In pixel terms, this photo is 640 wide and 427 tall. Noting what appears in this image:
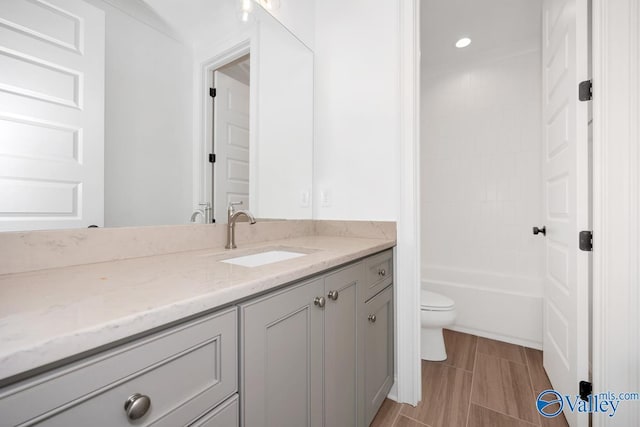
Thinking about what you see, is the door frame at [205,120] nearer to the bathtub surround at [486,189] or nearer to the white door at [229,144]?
the white door at [229,144]

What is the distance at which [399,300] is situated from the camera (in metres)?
1.47

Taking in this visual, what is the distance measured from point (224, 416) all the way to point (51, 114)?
35.5 inches

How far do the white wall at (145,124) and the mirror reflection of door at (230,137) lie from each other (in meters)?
0.14

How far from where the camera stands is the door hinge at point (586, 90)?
Result: 1180mm

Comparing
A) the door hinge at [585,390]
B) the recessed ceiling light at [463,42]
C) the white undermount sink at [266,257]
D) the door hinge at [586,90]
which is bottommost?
the door hinge at [585,390]

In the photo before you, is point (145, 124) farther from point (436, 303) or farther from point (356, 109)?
point (436, 303)

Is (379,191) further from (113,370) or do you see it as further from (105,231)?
(113,370)

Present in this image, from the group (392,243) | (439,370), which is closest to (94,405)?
(392,243)

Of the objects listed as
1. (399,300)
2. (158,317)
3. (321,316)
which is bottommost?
(399,300)

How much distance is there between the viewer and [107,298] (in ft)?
1.72

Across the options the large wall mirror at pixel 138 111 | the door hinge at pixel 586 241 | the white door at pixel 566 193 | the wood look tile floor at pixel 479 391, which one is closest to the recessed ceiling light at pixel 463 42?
the white door at pixel 566 193

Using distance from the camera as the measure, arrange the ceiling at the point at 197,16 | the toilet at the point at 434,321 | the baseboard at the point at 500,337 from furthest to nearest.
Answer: the baseboard at the point at 500,337 < the toilet at the point at 434,321 < the ceiling at the point at 197,16

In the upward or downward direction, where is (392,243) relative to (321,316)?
upward

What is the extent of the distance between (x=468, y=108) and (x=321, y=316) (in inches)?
105
